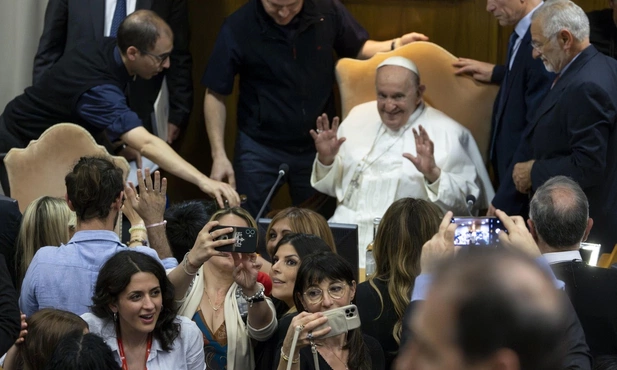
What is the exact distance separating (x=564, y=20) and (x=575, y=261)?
155 cm

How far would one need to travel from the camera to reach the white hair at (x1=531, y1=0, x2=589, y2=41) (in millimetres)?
4293


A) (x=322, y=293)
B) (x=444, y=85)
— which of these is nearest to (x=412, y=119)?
(x=444, y=85)

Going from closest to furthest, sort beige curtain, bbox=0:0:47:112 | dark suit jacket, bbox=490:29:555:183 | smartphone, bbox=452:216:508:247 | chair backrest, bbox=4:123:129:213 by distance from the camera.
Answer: smartphone, bbox=452:216:508:247
chair backrest, bbox=4:123:129:213
dark suit jacket, bbox=490:29:555:183
beige curtain, bbox=0:0:47:112

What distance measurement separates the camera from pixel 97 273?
309cm

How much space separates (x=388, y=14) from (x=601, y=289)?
296 cm

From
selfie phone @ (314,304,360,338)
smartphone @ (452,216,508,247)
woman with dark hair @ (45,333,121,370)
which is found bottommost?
woman with dark hair @ (45,333,121,370)

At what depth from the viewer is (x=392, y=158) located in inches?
196

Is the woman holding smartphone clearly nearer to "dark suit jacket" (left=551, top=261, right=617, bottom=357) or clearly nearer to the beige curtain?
"dark suit jacket" (left=551, top=261, right=617, bottom=357)

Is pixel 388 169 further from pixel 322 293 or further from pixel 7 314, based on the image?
pixel 7 314

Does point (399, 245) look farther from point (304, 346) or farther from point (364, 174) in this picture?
point (364, 174)

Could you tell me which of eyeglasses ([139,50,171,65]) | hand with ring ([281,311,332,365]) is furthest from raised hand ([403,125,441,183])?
hand with ring ([281,311,332,365])

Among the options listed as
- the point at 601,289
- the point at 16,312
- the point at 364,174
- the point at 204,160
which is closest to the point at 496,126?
the point at 364,174

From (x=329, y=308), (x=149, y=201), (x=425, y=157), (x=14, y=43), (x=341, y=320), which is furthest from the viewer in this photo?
(x=14, y=43)

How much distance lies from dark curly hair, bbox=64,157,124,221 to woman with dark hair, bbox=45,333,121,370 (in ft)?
2.04
